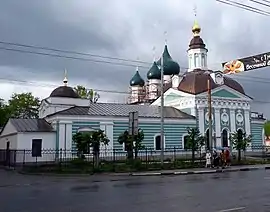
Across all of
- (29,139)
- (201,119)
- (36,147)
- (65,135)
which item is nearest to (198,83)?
(201,119)

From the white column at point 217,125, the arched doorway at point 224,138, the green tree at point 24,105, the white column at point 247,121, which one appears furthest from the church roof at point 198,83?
the green tree at point 24,105

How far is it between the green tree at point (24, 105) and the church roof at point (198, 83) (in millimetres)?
28902

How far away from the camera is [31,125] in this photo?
142 ft

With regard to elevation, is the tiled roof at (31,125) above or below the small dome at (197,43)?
below

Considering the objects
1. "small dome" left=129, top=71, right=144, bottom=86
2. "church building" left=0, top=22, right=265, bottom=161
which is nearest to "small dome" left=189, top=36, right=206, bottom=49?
"church building" left=0, top=22, right=265, bottom=161

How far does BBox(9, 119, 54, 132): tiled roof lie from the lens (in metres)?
41.9

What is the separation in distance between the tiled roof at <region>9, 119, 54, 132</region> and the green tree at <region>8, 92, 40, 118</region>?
1017 inches

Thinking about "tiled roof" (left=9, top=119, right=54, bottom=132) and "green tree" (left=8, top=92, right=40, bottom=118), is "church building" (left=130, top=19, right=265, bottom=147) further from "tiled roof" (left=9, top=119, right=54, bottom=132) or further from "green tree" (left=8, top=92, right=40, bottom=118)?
"green tree" (left=8, top=92, right=40, bottom=118)

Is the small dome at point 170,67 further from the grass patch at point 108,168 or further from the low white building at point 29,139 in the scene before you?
the grass patch at point 108,168

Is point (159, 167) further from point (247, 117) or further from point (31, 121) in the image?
point (247, 117)

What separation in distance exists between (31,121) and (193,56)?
29962 mm

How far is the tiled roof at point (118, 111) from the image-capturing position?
45.4m

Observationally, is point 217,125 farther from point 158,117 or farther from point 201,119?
point 158,117

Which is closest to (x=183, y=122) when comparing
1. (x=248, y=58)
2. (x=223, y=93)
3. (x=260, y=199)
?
(x=223, y=93)
